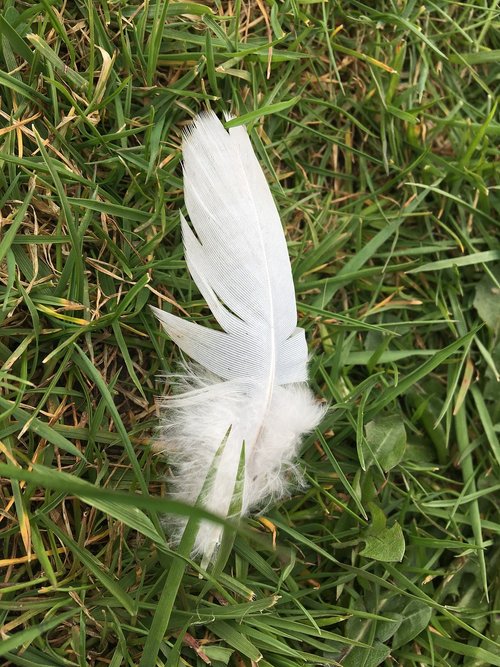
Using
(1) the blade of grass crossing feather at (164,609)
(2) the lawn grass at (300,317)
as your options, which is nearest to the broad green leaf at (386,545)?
(2) the lawn grass at (300,317)

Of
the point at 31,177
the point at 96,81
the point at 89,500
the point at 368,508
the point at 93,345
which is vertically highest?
the point at 96,81

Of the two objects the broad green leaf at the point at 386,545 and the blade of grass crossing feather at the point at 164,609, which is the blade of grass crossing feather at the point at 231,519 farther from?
the broad green leaf at the point at 386,545

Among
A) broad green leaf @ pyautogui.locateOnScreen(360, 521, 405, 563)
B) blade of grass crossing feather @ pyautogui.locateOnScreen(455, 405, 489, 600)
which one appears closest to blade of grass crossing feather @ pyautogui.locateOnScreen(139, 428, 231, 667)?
broad green leaf @ pyautogui.locateOnScreen(360, 521, 405, 563)

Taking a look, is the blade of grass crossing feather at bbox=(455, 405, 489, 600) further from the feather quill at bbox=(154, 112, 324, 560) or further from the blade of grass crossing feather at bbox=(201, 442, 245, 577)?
the blade of grass crossing feather at bbox=(201, 442, 245, 577)

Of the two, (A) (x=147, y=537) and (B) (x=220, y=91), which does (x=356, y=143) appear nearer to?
(B) (x=220, y=91)

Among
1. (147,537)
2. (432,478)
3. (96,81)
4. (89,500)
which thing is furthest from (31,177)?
(432,478)

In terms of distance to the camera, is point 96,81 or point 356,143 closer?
point 96,81

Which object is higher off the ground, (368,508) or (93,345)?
(93,345)
